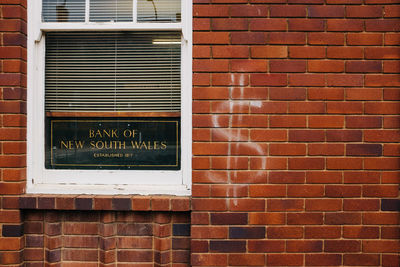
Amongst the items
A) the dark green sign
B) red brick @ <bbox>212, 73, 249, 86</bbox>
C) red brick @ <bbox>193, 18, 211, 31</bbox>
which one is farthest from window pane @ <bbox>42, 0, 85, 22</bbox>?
red brick @ <bbox>212, 73, 249, 86</bbox>

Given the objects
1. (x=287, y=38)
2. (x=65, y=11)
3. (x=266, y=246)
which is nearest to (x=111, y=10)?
(x=65, y=11)

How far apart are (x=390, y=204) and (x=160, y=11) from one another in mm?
2317

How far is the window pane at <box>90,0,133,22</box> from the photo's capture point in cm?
258

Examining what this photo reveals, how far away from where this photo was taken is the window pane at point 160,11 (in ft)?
8.44

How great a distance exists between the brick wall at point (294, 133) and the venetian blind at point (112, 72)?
30 cm

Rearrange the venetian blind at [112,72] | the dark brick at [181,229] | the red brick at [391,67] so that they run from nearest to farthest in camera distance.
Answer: the red brick at [391,67] < the dark brick at [181,229] < the venetian blind at [112,72]

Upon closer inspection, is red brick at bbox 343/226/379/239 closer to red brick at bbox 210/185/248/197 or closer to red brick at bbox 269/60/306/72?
red brick at bbox 210/185/248/197

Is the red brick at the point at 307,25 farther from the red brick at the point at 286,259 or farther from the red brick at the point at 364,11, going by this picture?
the red brick at the point at 286,259

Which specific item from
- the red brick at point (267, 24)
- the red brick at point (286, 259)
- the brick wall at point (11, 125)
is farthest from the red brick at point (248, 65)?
the brick wall at point (11, 125)

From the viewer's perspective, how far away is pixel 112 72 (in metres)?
2.60

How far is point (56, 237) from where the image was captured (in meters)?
2.51

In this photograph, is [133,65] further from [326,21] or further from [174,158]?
[326,21]

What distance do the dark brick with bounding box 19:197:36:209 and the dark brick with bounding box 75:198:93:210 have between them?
33 cm

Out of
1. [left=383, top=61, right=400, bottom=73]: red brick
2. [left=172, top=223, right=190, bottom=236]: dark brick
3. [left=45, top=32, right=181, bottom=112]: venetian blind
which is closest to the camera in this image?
[left=383, top=61, right=400, bottom=73]: red brick
